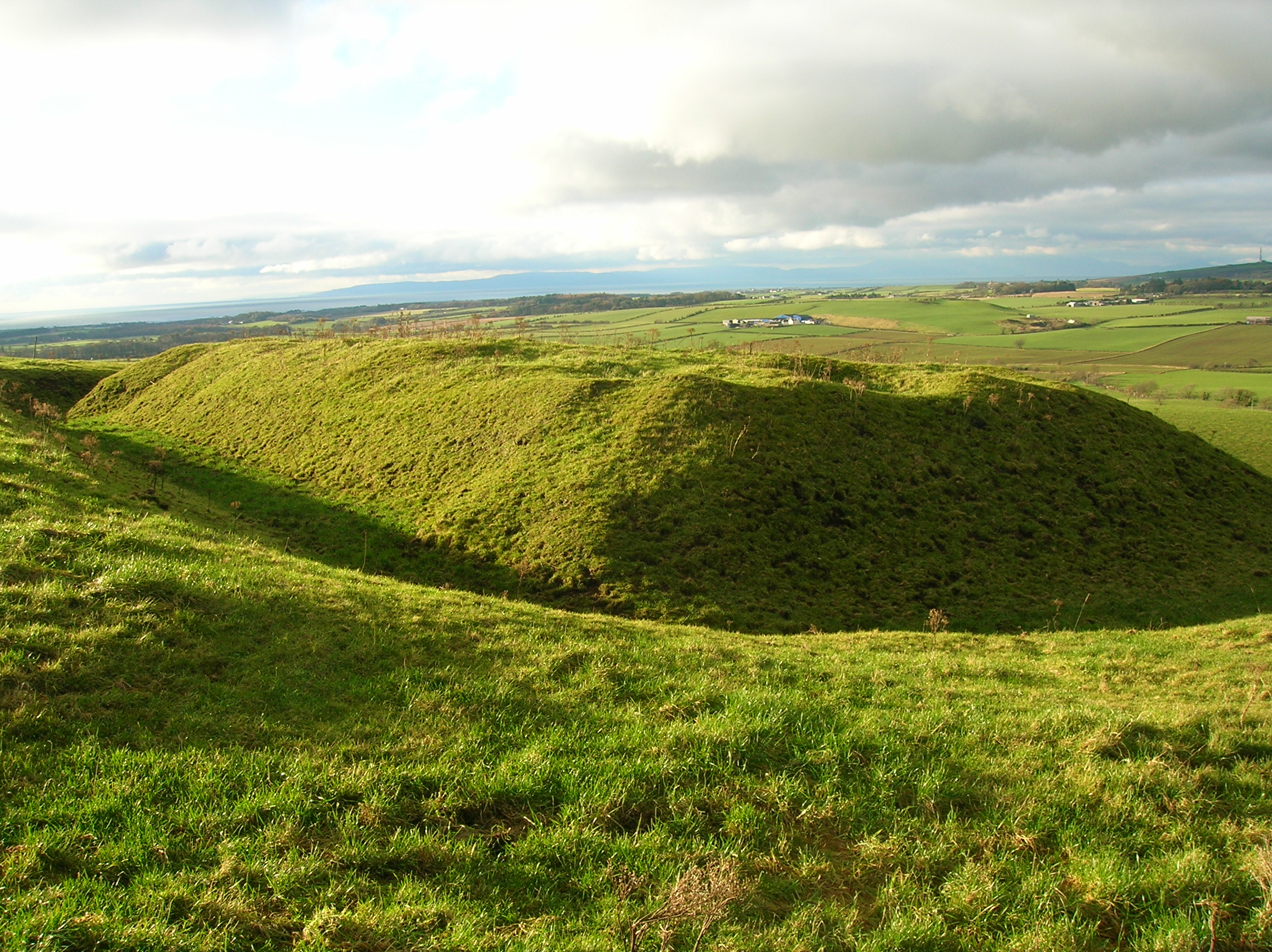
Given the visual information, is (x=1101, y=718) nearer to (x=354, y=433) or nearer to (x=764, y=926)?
(x=764, y=926)

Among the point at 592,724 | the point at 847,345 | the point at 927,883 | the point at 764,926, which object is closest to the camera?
the point at 764,926

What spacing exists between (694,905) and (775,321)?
391 ft

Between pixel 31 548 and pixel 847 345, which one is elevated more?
pixel 847 345

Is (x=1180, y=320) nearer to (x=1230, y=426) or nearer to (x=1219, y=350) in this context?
(x=1219, y=350)

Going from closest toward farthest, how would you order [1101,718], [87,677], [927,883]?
[927,883]
[87,677]
[1101,718]

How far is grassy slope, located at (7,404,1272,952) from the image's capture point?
4.86 metres

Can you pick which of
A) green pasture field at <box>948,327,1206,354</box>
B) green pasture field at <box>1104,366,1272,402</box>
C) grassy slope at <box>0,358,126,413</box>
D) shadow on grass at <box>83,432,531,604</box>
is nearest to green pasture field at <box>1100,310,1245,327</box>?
green pasture field at <box>948,327,1206,354</box>

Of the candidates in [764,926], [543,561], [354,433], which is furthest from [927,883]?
[354,433]

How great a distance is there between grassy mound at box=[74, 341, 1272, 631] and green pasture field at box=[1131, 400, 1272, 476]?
31.0 feet

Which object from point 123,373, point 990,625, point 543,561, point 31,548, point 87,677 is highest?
point 123,373

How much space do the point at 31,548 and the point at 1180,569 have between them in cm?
3222

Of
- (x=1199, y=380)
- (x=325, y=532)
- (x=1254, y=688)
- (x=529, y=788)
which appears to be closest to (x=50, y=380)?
(x=325, y=532)

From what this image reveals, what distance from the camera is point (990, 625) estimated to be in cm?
1959

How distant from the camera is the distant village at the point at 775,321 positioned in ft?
355
